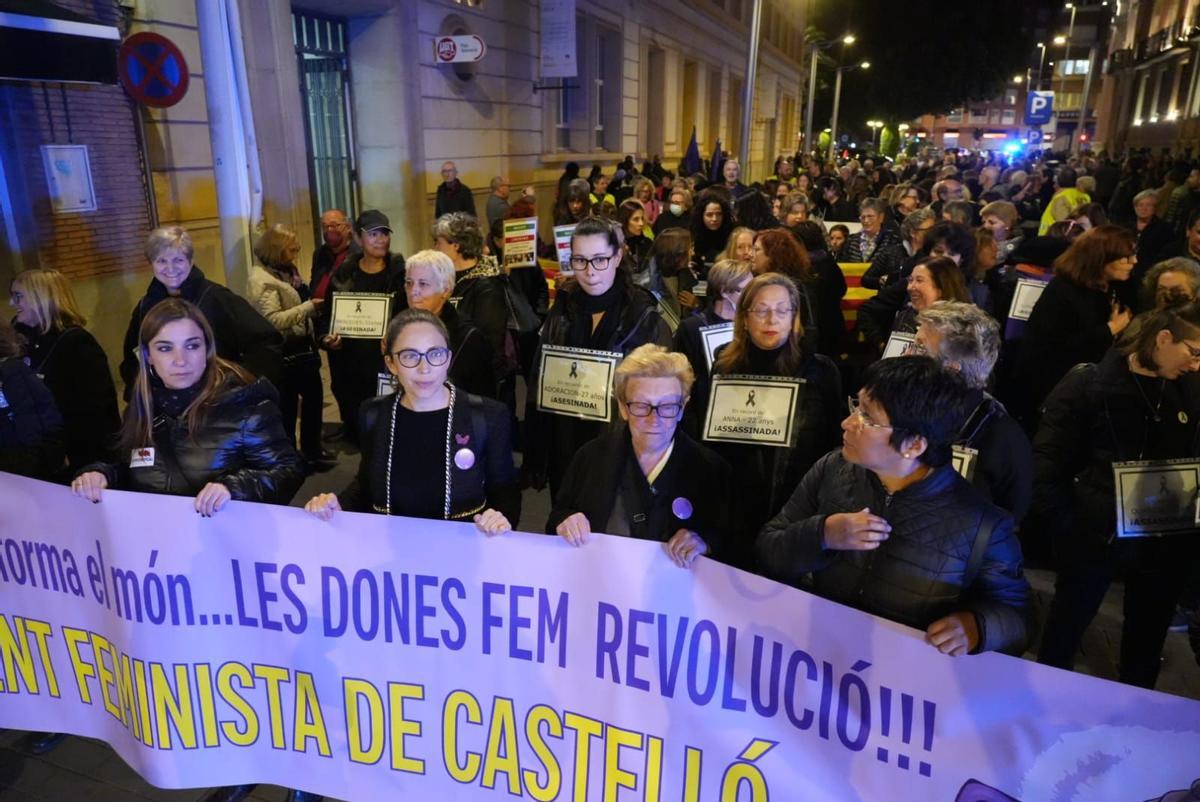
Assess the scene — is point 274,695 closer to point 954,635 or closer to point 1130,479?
point 954,635

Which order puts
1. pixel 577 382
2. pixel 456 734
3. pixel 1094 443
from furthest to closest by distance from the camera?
1. pixel 577 382
2. pixel 1094 443
3. pixel 456 734

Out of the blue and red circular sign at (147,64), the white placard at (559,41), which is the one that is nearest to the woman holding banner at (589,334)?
the blue and red circular sign at (147,64)

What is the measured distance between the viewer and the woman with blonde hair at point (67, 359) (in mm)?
3695

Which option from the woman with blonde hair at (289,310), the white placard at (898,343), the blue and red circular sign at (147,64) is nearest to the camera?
the white placard at (898,343)

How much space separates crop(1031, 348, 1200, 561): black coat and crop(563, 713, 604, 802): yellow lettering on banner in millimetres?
1874

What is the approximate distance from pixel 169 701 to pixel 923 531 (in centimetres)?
228

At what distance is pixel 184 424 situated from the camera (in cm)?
276

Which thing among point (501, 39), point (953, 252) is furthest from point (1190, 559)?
point (501, 39)

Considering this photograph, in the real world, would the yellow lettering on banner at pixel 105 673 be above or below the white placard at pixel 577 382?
below

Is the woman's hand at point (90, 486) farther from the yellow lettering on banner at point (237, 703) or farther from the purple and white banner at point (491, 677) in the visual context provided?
the yellow lettering on banner at point (237, 703)

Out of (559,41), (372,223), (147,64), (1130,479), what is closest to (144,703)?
(372,223)

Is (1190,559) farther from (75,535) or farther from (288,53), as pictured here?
(288,53)

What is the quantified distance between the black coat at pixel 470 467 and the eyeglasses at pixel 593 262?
90 centimetres

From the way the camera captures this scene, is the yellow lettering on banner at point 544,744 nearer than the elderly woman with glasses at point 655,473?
Yes
